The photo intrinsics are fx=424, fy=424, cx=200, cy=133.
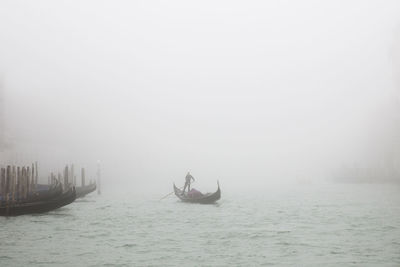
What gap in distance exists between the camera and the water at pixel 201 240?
16.8 meters

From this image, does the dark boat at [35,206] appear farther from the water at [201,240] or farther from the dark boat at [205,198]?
the dark boat at [205,198]

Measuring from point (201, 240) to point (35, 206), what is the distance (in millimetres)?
14680

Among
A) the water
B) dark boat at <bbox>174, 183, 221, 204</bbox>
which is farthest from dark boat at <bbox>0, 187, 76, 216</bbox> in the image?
dark boat at <bbox>174, 183, 221, 204</bbox>

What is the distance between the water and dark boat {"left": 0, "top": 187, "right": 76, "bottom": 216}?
0.55m

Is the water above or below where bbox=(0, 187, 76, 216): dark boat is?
below

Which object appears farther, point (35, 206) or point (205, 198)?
point (205, 198)

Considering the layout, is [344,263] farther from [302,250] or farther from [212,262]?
[212,262]

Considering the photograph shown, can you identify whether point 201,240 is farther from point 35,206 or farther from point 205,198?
point 205,198

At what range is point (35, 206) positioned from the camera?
30.2 metres

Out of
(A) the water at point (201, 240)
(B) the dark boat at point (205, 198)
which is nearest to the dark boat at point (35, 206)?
(A) the water at point (201, 240)

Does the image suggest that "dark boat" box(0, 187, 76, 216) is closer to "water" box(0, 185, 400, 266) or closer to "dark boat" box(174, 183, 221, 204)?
"water" box(0, 185, 400, 266)

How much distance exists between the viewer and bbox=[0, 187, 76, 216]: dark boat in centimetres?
2875

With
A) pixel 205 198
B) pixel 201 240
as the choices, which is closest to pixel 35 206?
pixel 201 240

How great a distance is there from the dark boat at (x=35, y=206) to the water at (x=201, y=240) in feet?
1.80
